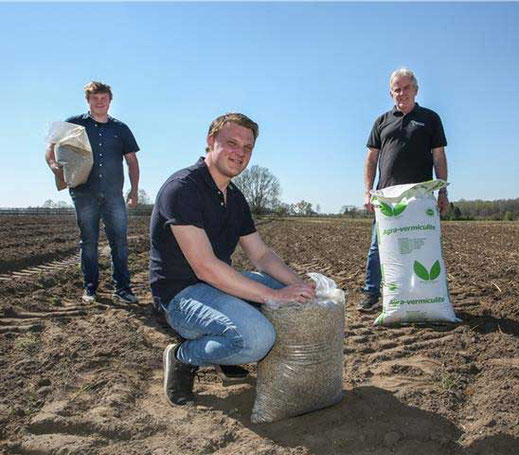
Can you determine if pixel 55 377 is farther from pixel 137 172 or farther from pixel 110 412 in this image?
pixel 137 172

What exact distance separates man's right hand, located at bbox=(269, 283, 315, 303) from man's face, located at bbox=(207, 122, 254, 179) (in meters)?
0.70

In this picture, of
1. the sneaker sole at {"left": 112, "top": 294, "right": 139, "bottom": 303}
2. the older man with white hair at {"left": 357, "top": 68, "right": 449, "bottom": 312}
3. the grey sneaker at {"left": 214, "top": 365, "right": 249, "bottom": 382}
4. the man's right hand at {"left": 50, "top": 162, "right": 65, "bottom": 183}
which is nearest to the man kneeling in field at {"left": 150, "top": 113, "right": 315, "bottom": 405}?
the grey sneaker at {"left": 214, "top": 365, "right": 249, "bottom": 382}

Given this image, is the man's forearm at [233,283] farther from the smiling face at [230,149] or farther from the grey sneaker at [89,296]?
the grey sneaker at [89,296]

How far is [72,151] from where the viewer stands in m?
4.54

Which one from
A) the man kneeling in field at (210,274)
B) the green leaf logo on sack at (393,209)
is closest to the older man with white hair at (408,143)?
the green leaf logo on sack at (393,209)

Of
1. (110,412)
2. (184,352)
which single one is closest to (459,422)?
(184,352)

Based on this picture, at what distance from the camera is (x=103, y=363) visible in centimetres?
320

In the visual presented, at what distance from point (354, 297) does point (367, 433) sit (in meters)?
3.02

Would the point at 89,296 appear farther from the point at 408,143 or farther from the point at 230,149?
the point at 408,143

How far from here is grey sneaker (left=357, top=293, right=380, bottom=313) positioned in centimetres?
450

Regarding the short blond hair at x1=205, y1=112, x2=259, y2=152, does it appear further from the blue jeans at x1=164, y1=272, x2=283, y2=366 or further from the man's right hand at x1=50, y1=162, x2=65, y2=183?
the man's right hand at x1=50, y1=162, x2=65, y2=183

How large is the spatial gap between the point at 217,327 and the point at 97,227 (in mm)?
2721

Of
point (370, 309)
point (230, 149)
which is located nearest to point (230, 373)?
point (230, 149)

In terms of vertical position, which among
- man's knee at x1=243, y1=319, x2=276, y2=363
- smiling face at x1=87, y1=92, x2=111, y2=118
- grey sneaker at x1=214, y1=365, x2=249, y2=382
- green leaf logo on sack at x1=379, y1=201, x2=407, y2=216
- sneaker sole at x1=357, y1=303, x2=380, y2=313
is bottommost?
grey sneaker at x1=214, y1=365, x2=249, y2=382
